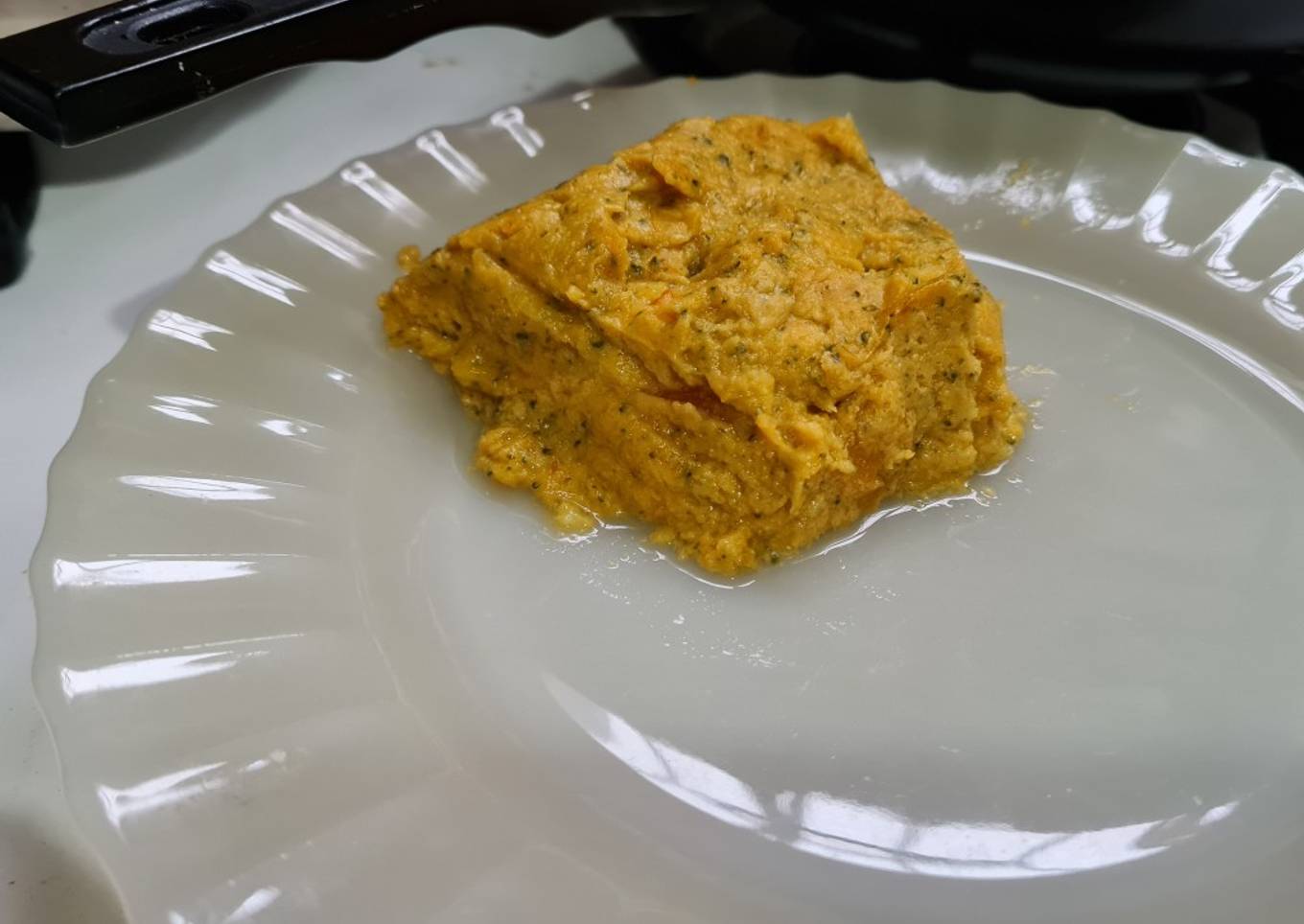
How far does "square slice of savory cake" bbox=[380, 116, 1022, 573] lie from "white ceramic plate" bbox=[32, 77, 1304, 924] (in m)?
0.08

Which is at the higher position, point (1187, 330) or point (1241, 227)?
point (1241, 227)

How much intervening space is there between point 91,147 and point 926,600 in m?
2.18

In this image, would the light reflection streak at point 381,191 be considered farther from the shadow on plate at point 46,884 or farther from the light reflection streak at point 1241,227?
the light reflection streak at point 1241,227

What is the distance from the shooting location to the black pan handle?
1.53 metres

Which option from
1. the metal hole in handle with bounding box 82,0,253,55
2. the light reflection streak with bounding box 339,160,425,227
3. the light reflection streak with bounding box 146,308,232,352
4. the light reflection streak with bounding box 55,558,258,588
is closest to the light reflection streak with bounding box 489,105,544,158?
the light reflection streak with bounding box 339,160,425,227

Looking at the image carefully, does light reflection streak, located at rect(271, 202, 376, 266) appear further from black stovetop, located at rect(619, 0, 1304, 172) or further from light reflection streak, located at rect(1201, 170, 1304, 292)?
light reflection streak, located at rect(1201, 170, 1304, 292)

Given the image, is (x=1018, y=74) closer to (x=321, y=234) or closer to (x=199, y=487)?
(x=321, y=234)

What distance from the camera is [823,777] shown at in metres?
1.45

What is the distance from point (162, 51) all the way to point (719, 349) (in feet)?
3.10

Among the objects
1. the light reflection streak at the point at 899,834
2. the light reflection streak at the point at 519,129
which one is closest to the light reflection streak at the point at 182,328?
the light reflection streak at the point at 519,129

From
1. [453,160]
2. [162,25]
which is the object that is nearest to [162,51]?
[162,25]

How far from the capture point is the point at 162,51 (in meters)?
1.59

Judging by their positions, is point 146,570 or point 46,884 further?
point 146,570

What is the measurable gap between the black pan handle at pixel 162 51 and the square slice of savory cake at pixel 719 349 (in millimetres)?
406
